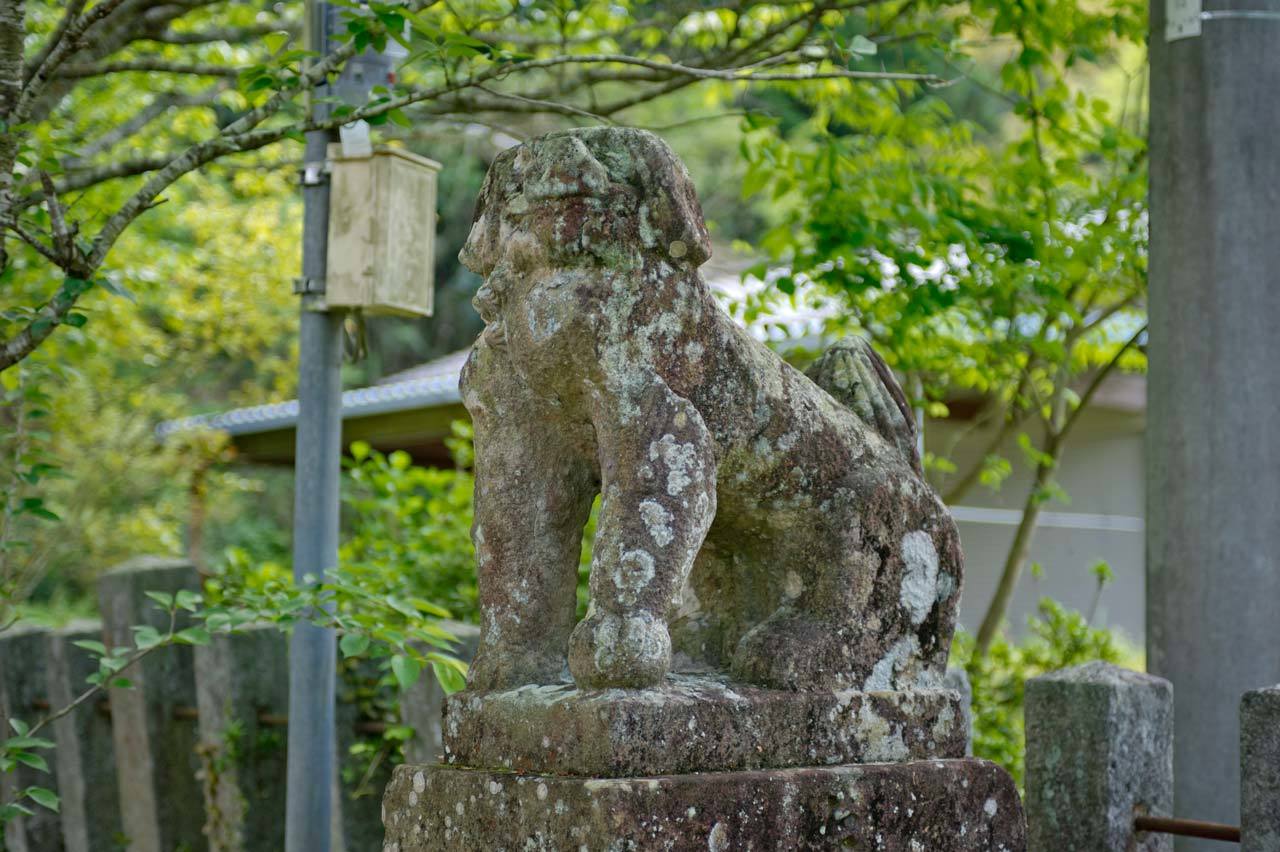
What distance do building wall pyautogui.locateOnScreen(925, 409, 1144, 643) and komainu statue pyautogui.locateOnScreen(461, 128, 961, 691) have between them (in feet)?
21.7

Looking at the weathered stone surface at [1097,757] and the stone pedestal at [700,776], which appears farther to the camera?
the weathered stone surface at [1097,757]

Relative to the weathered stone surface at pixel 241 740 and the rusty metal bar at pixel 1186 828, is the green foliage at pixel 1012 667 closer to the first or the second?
the rusty metal bar at pixel 1186 828

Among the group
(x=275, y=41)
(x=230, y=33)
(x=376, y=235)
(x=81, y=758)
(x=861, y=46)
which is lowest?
(x=81, y=758)

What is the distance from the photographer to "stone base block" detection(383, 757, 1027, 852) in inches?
86.7

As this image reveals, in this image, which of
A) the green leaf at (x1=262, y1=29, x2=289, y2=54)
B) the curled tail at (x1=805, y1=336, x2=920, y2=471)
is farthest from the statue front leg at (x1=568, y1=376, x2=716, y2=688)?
the green leaf at (x1=262, y1=29, x2=289, y2=54)

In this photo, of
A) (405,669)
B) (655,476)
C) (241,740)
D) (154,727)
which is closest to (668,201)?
(655,476)

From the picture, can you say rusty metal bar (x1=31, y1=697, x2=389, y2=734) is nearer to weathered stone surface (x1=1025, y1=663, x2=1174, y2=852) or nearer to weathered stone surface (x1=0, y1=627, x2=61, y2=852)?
weathered stone surface (x1=0, y1=627, x2=61, y2=852)

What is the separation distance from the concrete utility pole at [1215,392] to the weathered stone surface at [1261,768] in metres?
0.91

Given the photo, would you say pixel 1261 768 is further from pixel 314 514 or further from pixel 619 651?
pixel 314 514

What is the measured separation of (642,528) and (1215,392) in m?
2.12

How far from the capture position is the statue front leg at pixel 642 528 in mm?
2293

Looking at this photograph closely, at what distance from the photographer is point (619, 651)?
89.8 inches

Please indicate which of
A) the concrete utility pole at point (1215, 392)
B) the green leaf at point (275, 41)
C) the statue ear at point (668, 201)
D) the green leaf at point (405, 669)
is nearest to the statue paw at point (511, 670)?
the statue ear at point (668, 201)

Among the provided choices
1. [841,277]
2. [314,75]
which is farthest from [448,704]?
[841,277]
